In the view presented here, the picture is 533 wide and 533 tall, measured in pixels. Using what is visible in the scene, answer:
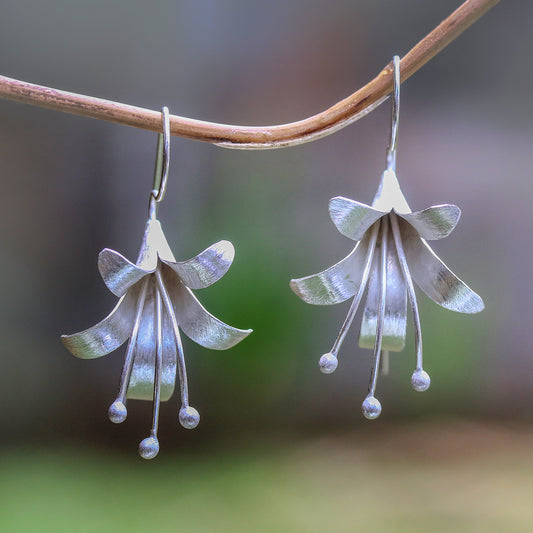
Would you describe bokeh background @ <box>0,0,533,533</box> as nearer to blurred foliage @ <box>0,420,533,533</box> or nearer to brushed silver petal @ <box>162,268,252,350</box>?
blurred foliage @ <box>0,420,533,533</box>

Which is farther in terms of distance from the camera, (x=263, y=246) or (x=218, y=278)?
(x=263, y=246)

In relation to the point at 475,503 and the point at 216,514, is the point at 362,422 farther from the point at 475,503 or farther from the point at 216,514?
the point at 216,514

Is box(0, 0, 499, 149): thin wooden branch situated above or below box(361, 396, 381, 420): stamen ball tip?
above

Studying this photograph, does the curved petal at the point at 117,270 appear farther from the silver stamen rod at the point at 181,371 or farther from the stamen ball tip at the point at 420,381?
the stamen ball tip at the point at 420,381

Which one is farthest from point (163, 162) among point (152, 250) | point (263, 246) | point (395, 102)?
point (263, 246)

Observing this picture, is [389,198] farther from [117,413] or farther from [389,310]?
[117,413]

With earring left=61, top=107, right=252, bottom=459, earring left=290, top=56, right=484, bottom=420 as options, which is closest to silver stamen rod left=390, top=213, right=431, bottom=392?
earring left=290, top=56, right=484, bottom=420

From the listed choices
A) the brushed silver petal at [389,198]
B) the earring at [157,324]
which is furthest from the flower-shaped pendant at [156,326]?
the brushed silver petal at [389,198]

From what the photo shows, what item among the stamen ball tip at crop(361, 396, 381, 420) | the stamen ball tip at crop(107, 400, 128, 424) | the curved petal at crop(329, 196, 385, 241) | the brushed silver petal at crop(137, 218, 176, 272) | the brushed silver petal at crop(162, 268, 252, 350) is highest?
the curved petal at crop(329, 196, 385, 241)

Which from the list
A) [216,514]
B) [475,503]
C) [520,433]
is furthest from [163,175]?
[520,433]
